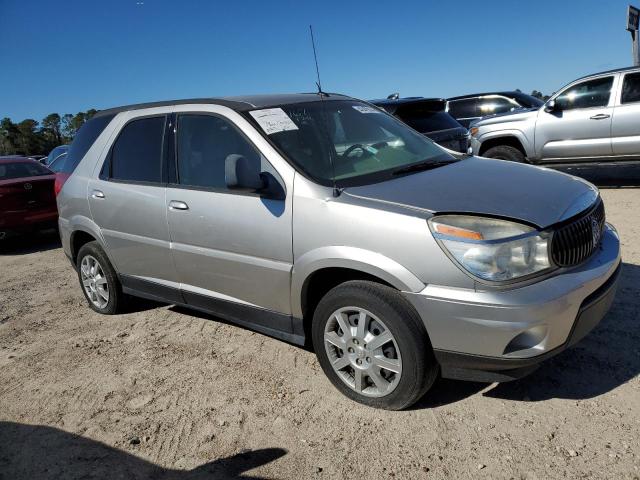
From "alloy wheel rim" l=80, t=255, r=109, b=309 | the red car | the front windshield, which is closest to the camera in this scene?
the front windshield

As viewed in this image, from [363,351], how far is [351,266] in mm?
501

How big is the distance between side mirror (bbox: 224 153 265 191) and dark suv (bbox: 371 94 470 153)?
490 centimetres

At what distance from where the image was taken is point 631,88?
794 centimetres

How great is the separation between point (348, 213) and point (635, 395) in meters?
1.87

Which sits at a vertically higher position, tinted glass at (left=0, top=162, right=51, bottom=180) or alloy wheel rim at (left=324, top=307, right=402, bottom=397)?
tinted glass at (left=0, top=162, right=51, bottom=180)

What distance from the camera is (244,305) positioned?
356cm

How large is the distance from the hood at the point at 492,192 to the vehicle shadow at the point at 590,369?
100cm

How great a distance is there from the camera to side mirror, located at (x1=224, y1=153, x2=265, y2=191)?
3.14m

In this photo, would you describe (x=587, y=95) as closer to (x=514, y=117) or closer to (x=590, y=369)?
(x=514, y=117)

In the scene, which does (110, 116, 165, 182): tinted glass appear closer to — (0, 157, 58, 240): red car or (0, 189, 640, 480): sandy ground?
(0, 189, 640, 480): sandy ground

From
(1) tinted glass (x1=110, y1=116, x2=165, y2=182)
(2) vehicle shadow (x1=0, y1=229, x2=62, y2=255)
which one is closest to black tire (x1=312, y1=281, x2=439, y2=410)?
(1) tinted glass (x1=110, y1=116, x2=165, y2=182)

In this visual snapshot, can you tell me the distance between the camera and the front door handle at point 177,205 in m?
3.73

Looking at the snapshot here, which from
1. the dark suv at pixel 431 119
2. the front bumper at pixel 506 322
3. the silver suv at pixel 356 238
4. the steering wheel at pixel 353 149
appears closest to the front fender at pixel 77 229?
the silver suv at pixel 356 238

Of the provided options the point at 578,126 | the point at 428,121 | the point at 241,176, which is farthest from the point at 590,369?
the point at 578,126
